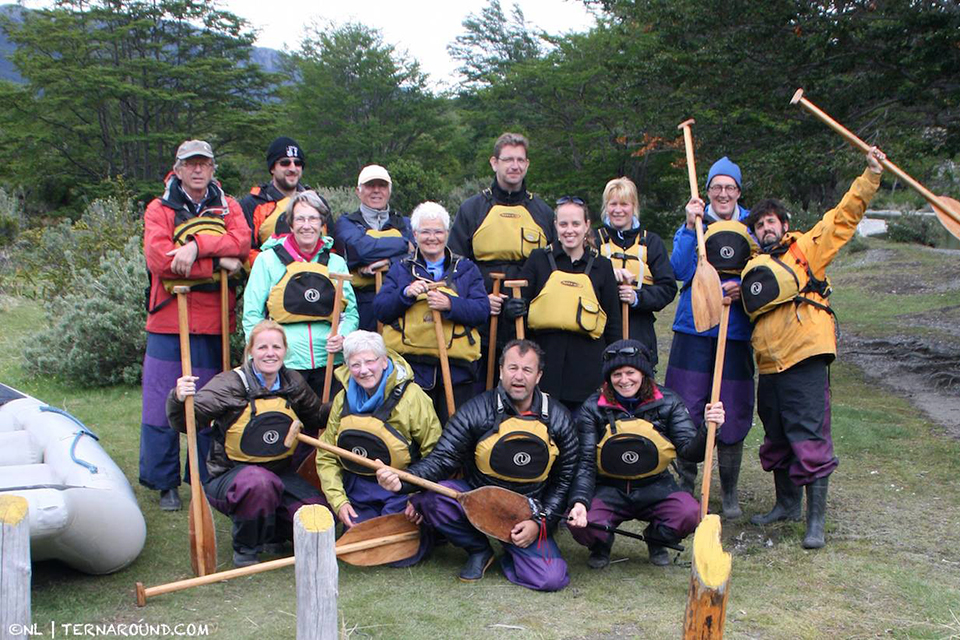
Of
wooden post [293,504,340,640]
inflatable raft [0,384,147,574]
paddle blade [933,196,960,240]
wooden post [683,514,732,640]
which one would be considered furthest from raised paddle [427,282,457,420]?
paddle blade [933,196,960,240]

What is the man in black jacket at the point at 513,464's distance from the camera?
434 centimetres

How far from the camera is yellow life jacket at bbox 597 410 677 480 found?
442cm

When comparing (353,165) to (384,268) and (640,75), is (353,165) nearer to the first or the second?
(640,75)

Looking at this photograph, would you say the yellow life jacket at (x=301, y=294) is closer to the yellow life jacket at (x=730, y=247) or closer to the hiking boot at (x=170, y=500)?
the hiking boot at (x=170, y=500)

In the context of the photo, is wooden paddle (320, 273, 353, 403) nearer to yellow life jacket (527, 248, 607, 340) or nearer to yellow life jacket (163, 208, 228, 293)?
yellow life jacket (163, 208, 228, 293)

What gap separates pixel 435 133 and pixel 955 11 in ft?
89.0

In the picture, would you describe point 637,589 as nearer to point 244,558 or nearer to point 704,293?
point 704,293

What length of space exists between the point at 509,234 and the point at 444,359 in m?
0.91

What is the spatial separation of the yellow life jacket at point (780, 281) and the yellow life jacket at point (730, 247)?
0.71 feet

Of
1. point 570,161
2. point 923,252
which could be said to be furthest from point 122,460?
point 570,161

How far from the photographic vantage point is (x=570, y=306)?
4844mm

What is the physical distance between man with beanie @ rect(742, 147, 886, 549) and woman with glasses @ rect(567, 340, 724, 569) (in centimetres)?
66

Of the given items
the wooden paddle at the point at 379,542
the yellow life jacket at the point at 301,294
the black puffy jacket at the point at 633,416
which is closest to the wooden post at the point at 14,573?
the wooden paddle at the point at 379,542

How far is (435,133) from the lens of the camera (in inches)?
1324
